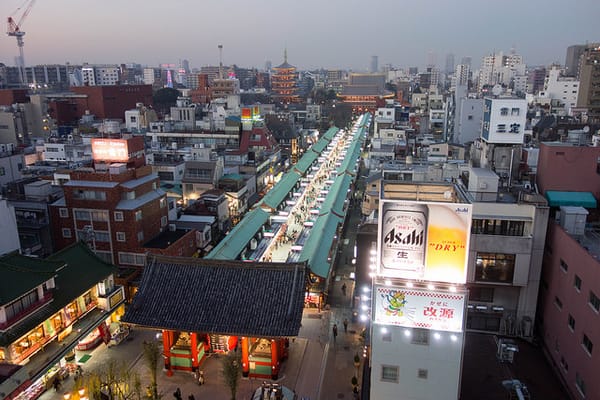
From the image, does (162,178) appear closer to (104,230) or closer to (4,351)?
(104,230)

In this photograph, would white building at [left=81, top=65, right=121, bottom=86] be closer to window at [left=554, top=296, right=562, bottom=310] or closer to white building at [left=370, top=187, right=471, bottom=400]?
white building at [left=370, top=187, right=471, bottom=400]

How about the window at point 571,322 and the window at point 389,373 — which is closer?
the window at point 389,373

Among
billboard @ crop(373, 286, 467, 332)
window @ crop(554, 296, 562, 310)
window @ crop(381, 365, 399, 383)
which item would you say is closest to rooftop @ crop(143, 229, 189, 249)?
billboard @ crop(373, 286, 467, 332)

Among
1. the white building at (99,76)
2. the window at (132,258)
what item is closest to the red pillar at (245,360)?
the window at (132,258)

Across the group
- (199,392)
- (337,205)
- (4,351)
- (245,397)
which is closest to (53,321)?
(4,351)

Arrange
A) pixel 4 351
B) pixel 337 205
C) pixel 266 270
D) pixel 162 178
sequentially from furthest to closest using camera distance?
1. pixel 162 178
2. pixel 337 205
3. pixel 266 270
4. pixel 4 351

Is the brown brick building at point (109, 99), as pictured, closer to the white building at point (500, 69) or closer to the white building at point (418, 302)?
the white building at point (418, 302)

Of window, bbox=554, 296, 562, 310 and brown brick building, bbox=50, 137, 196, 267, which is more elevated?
brown brick building, bbox=50, 137, 196, 267
